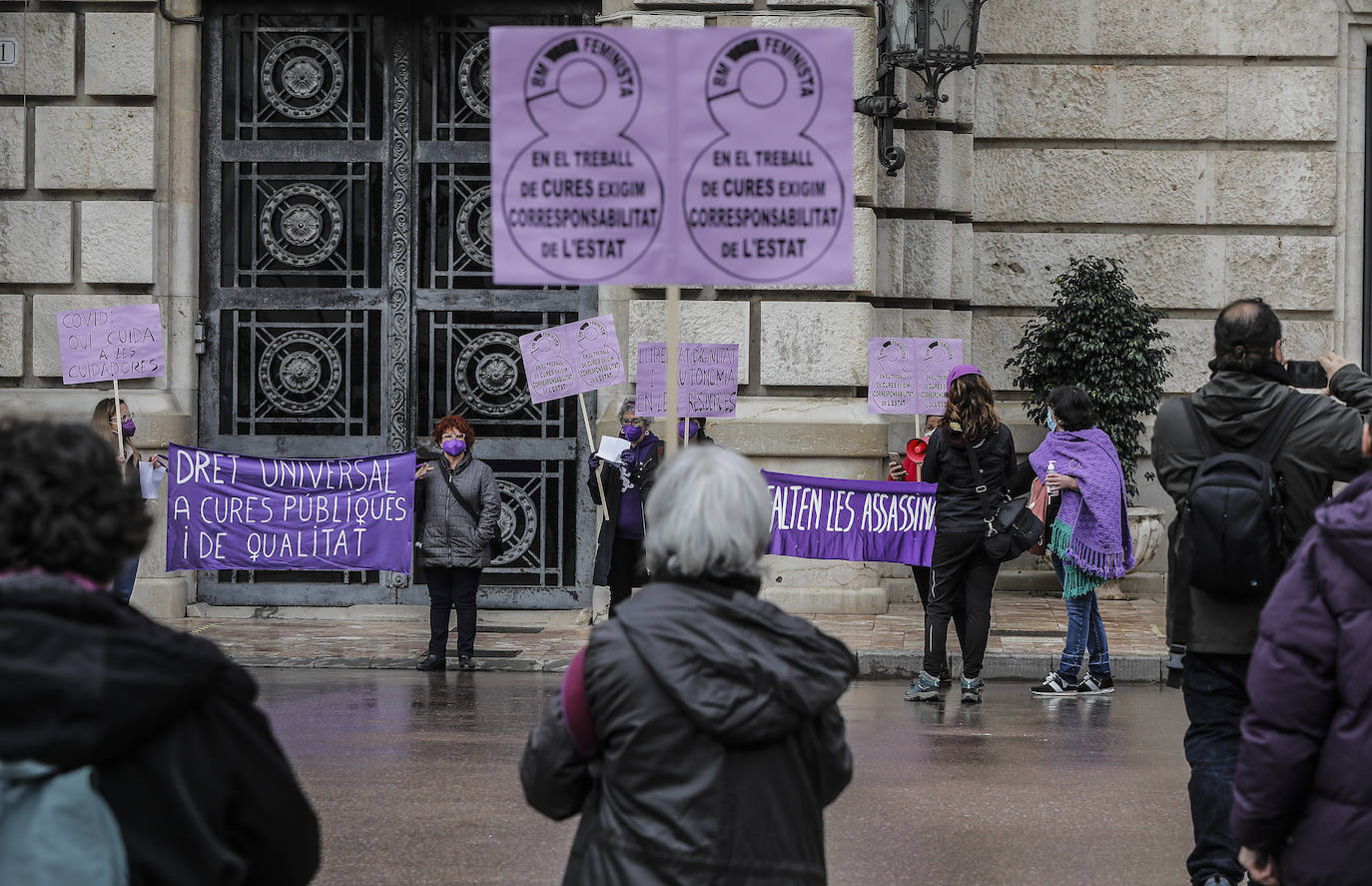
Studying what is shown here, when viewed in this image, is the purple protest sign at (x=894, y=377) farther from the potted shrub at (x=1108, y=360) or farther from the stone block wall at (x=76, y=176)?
the stone block wall at (x=76, y=176)

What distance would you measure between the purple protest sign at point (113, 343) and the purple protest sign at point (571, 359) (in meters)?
2.58

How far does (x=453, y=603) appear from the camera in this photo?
474 inches

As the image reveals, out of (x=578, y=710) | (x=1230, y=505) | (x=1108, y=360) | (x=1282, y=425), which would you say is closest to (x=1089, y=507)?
(x=1108, y=360)

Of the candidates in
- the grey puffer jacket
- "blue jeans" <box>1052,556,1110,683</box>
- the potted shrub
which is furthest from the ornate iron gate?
"blue jeans" <box>1052,556,1110,683</box>

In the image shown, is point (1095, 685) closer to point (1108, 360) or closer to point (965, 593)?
point (965, 593)

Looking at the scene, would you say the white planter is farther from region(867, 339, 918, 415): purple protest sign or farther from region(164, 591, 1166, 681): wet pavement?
region(867, 339, 918, 415): purple protest sign

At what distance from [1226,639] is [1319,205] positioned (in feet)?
36.9

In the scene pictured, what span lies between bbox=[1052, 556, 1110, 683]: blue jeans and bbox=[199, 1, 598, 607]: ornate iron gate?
15.7 ft

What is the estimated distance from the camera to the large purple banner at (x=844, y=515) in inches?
488

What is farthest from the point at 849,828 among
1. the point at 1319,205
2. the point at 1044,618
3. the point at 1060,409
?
the point at 1319,205

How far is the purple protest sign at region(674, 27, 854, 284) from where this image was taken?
4.54m

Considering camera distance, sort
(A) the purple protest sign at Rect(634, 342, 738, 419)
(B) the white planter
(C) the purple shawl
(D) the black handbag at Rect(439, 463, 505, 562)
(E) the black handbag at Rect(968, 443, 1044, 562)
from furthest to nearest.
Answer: (B) the white planter, (A) the purple protest sign at Rect(634, 342, 738, 419), (D) the black handbag at Rect(439, 463, 505, 562), (C) the purple shawl, (E) the black handbag at Rect(968, 443, 1044, 562)

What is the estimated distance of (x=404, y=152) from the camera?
14.1 metres

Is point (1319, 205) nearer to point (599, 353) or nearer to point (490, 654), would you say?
point (599, 353)
